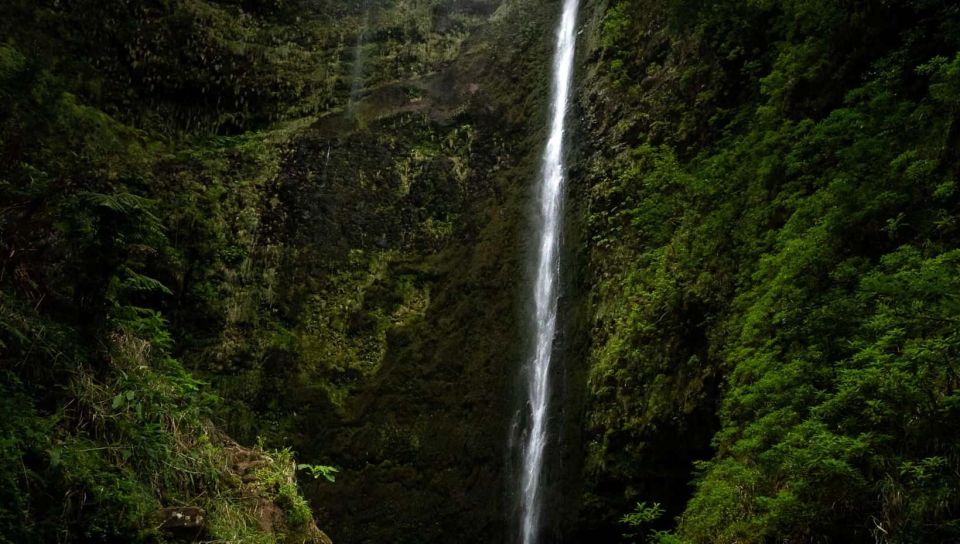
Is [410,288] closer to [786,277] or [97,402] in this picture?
[786,277]

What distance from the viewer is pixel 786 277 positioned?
17.5 feet

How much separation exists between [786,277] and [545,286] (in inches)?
175

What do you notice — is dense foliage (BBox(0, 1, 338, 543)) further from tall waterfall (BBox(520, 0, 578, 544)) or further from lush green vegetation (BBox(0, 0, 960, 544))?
tall waterfall (BBox(520, 0, 578, 544))

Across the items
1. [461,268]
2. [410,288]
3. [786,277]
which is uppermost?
[461,268]

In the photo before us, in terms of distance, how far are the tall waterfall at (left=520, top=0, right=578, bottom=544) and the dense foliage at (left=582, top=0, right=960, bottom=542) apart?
1050 mm

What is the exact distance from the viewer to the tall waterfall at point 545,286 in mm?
8188

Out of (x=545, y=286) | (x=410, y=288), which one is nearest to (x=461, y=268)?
(x=410, y=288)

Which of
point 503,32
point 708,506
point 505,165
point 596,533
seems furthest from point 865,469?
point 503,32

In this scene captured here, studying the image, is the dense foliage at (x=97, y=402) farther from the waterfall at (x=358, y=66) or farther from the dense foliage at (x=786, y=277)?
the waterfall at (x=358, y=66)

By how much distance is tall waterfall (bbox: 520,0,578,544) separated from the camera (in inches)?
322

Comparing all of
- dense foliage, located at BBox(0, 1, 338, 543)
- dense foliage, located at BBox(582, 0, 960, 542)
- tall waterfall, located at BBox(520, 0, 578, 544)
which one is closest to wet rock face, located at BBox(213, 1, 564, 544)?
tall waterfall, located at BBox(520, 0, 578, 544)

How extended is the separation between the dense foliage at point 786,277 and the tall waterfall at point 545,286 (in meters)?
1.05

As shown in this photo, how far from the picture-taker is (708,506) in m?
5.07

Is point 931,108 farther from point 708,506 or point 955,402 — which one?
point 708,506
